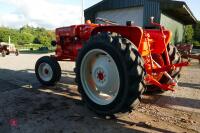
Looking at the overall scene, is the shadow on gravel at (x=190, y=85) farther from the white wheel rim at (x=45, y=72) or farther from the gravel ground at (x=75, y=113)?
the white wheel rim at (x=45, y=72)

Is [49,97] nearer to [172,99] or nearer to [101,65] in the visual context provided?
[101,65]

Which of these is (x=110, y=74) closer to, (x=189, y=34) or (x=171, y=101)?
(x=171, y=101)

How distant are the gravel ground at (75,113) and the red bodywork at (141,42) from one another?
532mm

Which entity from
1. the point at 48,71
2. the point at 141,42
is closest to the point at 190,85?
the point at 141,42

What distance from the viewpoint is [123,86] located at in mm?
3664

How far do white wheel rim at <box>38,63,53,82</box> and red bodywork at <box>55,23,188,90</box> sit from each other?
438 millimetres

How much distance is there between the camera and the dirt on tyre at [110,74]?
3592 millimetres

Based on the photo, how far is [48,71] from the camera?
6496mm

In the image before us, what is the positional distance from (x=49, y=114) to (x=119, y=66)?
1.49 meters

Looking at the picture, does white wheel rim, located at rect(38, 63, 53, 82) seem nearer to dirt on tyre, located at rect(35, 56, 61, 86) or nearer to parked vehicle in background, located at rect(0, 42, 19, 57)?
dirt on tyre, located at rect(35, 56, 61, 86)

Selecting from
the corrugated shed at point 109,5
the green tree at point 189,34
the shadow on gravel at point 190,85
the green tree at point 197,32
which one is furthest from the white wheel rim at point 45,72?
the green tree at point 197,32

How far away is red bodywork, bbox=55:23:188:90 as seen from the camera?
4.22 metres

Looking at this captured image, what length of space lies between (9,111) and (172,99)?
3194mm

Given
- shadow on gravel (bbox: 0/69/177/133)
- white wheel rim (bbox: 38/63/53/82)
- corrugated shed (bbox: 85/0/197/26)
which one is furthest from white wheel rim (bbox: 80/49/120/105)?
corrugated shed (bbox: 85/0/197/26)
